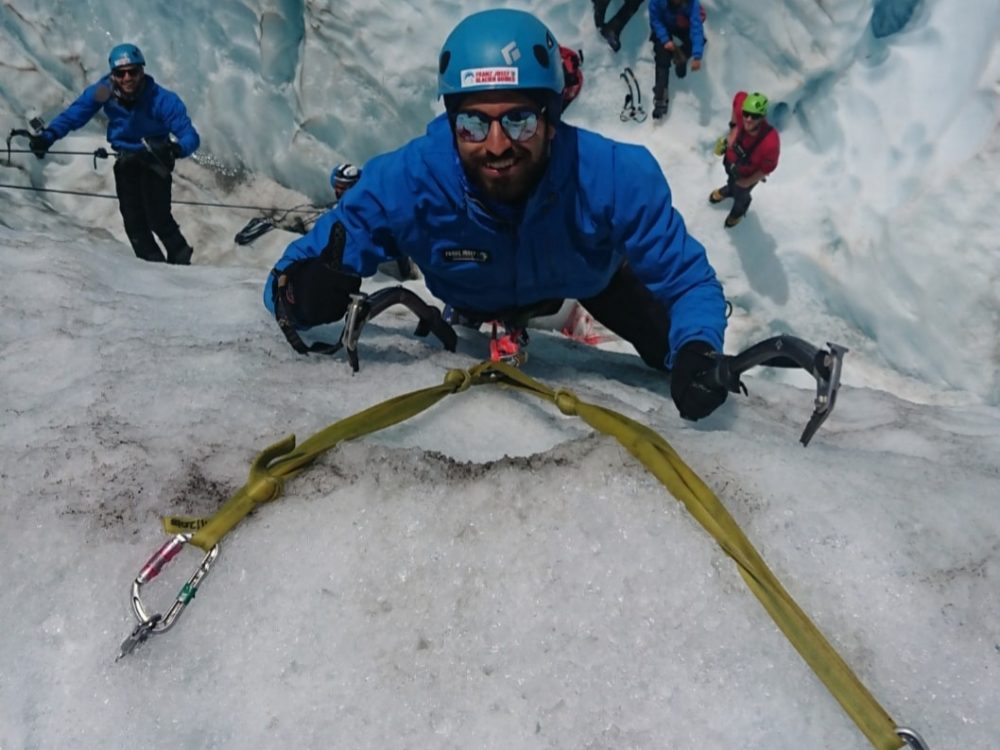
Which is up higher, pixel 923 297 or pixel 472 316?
pixel 472 316

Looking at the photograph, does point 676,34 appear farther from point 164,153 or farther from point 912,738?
point 912,738

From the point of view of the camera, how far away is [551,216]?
215 cm

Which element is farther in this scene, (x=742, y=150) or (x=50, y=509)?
(x=742, y=150)

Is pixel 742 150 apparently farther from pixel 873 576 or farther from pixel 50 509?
pixel 50 509

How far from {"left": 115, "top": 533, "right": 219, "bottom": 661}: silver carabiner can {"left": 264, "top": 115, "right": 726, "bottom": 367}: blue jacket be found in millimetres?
997

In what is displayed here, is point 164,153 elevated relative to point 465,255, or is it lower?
lower

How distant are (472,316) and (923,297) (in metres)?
3.00

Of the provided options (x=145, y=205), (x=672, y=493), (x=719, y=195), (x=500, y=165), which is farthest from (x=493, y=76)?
(x=719, y=195)

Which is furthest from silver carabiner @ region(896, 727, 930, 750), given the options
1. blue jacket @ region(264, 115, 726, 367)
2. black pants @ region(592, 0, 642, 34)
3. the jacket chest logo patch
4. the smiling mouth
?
black pants @ region(592, 0, 642, 34)

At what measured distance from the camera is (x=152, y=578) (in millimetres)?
1432

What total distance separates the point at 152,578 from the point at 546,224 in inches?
48.4

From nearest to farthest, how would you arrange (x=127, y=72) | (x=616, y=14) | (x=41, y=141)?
(x=127, y=72) < (x=41, y=141) < (x=616, y=14)

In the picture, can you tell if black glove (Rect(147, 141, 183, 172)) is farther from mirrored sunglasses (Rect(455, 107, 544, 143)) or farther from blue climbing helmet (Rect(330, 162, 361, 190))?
mirrored sunglasses (Rect(455, 107, 544, 143))

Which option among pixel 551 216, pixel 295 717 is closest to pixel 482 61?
pixel 551 216
